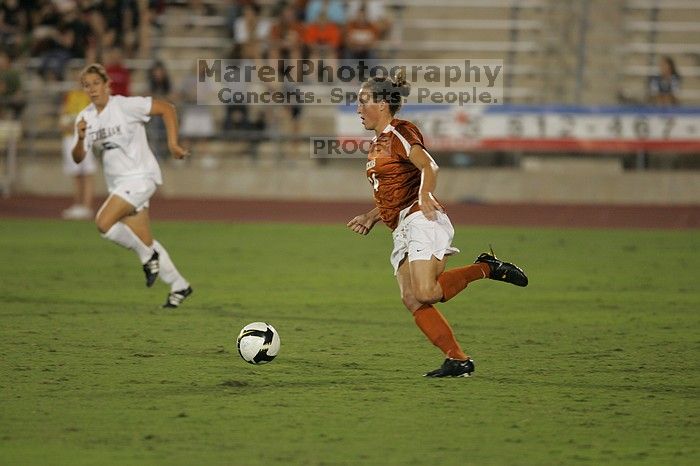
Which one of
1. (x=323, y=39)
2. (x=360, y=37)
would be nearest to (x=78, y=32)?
(x=323, y=39)

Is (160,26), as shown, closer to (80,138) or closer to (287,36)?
(287,36)

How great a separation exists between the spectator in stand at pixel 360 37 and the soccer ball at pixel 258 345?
15149 mm

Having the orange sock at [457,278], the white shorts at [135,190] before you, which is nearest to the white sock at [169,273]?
the white shorts at [135,190]

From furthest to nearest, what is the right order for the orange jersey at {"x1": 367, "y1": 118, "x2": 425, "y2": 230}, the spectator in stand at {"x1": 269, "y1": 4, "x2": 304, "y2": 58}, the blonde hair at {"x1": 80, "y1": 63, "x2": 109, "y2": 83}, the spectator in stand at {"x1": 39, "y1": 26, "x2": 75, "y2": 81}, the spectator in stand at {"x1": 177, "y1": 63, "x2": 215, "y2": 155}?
1. the spectator in stand at {"x1": 39, "y1": 26, "x2": 75, "y2": 81}
2. the spectator in stand at {"x1": 269, "y1": 4, "x2": 304, "y2": 58}
3. the spectator in stand at {"x1": 177, "y1": 63, "x2": 215, "y2": 155}
4. the blonde hair at {"x1": 80, "y1": 63, "x2": 109, "y2": 83}
5. the orange jersey at {"x1": 367, "y1": 118, "x2": 425, "y2": 230}

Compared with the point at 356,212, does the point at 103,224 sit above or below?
above

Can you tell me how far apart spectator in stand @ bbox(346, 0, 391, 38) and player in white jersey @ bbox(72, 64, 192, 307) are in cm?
1287

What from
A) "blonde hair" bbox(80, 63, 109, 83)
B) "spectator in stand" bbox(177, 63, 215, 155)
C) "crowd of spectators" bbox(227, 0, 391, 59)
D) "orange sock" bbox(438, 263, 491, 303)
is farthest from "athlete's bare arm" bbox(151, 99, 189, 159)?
"crowd of spectators" bbox(227, 0, 391, 59)

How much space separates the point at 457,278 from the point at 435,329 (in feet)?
1.35

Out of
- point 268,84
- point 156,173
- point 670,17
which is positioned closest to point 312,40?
point 268,84

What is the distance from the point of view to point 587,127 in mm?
22062

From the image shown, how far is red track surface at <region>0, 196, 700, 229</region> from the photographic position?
19531mm

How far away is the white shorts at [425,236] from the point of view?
7.73 m

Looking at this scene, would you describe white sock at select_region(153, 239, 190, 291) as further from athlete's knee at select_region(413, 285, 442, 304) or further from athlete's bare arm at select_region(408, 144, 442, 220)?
athlete's bare arm at select_region(408, 144, 442, 220)

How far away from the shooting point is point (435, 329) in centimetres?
784
